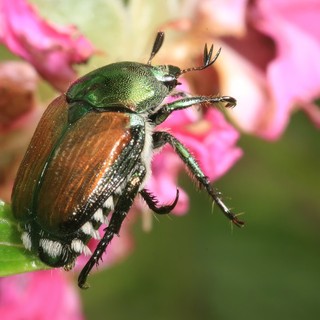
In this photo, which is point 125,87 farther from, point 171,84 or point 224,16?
point 224,16

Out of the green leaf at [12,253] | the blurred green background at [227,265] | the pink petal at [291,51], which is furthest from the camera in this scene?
the blurred green background at [227,265]

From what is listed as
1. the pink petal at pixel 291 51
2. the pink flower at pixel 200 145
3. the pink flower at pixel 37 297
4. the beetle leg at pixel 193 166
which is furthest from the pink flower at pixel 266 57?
the pink flower at pixel 37 297

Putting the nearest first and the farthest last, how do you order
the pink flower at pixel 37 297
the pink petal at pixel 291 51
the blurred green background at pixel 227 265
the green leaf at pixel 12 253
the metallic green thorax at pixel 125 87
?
1. the green leaf at pixel 12 253
2. the metallic green thorax at pixel 125 87
3. the pink petal at pixel 291 51
4. the pink flower at pixel 37 297
5. the blurred green background at pixel 227 265

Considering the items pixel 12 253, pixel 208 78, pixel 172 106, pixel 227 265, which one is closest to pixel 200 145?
pixel 172 106

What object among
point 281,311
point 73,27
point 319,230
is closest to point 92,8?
point 73,27

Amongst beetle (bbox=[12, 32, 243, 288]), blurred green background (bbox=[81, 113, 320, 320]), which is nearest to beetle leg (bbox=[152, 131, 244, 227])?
beetle (bbox=[12, 32, 243, 288])

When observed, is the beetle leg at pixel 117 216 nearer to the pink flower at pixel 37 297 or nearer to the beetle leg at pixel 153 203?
the beetle leg at pixel 153 203

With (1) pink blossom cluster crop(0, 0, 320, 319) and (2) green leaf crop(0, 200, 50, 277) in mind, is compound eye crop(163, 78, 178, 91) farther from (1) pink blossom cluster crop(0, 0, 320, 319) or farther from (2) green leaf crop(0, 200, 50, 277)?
(2) green leaf crop(0, 200, 50, 277)
